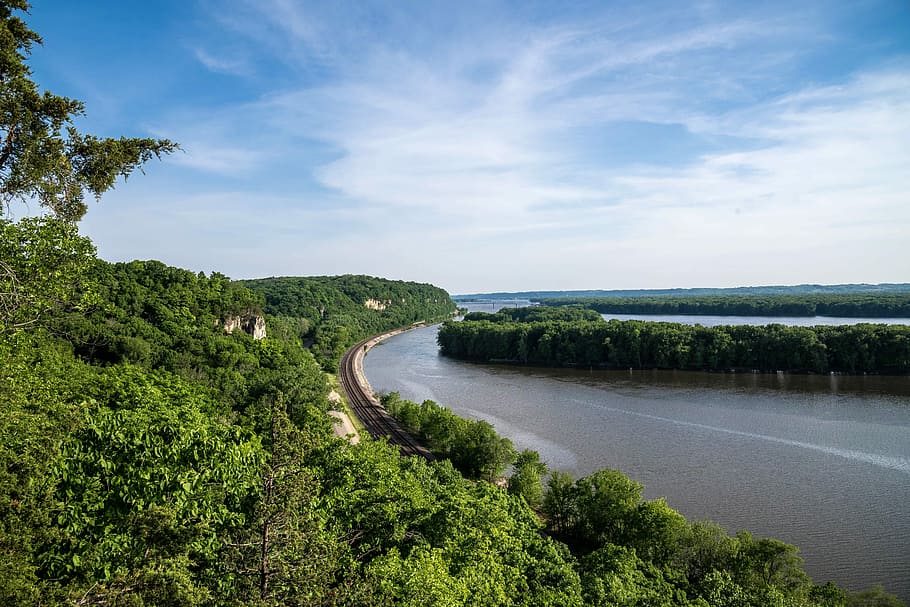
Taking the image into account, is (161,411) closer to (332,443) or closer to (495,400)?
(332,443)

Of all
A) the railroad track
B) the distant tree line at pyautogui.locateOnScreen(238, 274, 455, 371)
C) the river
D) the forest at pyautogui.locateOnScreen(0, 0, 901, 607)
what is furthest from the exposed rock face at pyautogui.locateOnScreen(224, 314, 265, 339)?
the forest at pyautogui.locateOnScreen(0, 0, 901, 607)

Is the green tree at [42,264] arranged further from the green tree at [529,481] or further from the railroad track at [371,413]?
the green tree at [529,481]

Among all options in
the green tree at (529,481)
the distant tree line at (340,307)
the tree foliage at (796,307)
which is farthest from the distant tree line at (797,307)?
the green tree at (529,481)

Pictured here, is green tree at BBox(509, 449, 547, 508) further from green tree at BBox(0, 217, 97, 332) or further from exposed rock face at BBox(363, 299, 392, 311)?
exposed rock face at BBox(363, 299, 392, 311)

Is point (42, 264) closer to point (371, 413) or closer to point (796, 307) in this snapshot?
point (371, 413)

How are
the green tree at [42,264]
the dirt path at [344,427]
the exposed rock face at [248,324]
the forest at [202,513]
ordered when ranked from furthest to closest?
the exposed rock face at [248,324], the dirt path at [344,427], the green tree at [42,264], the forest at [202,513]

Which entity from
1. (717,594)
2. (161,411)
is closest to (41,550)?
(161,411)
